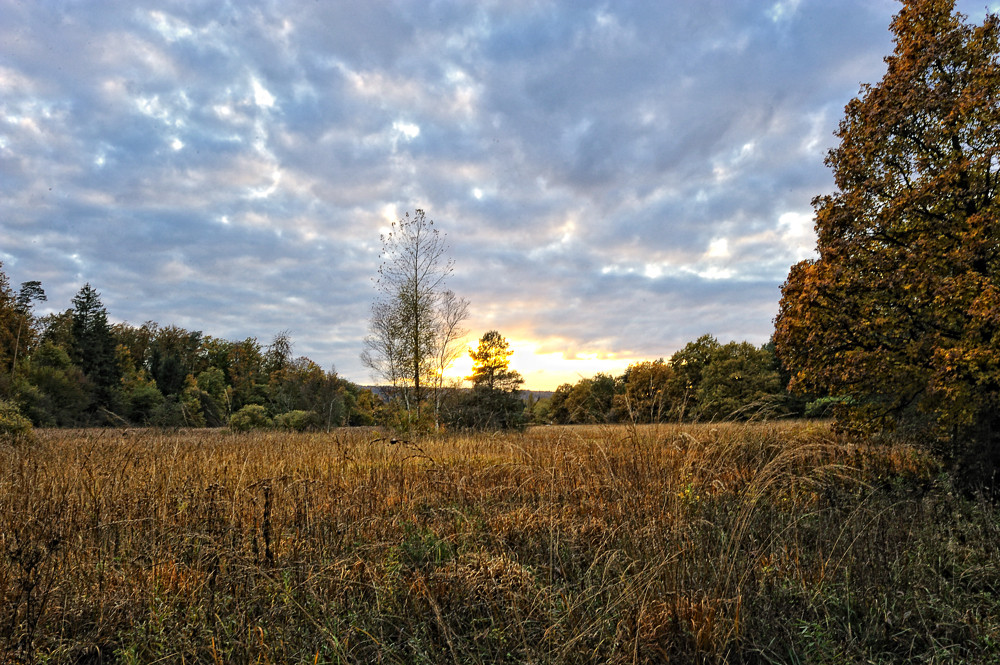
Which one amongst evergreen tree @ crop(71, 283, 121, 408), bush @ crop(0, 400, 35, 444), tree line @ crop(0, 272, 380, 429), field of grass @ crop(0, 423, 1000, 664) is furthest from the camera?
evergreen tree @ crop(71, 283, 121, 408)

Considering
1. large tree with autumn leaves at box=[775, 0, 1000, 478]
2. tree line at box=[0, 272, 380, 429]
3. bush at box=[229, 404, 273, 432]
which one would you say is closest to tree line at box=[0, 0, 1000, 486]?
large tree with autumn leaves at box=[775, 0, 1000, 478]

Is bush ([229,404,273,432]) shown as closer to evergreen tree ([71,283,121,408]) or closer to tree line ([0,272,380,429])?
tree line ([0,272,380,429])

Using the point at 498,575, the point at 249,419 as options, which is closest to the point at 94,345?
the point at 249,419

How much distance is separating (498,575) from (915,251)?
725 centimetres

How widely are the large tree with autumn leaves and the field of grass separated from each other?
6.52ft

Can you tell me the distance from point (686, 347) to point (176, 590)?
127 feet

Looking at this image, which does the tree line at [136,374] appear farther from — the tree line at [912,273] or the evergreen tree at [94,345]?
the tree line at [912,273]

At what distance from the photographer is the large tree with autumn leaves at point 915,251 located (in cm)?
648

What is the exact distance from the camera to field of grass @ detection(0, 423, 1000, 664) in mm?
2695

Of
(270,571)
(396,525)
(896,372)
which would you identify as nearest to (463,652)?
(270,571)

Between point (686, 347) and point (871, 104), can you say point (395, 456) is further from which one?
point (686, 347)

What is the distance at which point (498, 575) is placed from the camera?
3.12 meters

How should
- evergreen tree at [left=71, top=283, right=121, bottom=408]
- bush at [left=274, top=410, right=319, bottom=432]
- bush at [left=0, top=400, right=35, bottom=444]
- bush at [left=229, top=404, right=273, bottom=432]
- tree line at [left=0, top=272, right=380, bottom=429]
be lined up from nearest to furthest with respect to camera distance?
bush at [left=0, top=400, right=35, bottom=444] < bush at [left=229, top=404, right=273, bottom=432] < bush at [left=274, top=410, right=319, bottom=432] < tree line at [left=0, top=272, right=380, bottom=429] < evergreen tree at [left=71, top=283, right=121, bottom=408]

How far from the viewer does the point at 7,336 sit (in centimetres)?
2933
